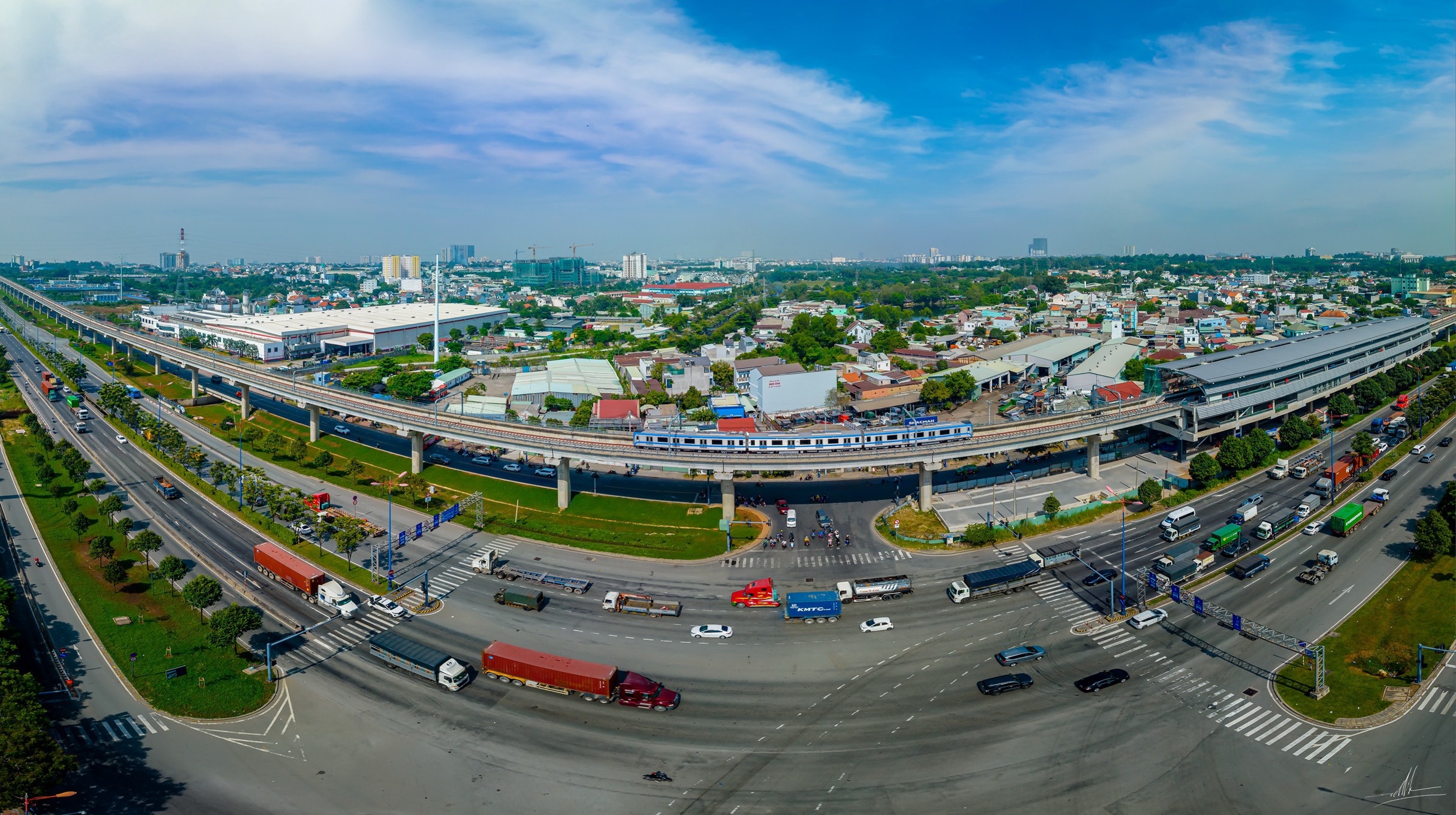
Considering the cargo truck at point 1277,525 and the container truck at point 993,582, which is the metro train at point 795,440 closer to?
the container truck at point 993,582

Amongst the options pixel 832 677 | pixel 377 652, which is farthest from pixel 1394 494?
pixel 377 652

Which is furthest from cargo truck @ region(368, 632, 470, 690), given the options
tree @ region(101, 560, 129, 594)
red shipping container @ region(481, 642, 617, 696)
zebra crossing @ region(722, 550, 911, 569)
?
zebra crossing @ region(722, 550, 911, 569)

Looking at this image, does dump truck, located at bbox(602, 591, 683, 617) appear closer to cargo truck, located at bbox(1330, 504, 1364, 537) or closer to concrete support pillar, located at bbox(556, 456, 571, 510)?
concrete support pillar, located at bbox(556, 456, 571, 510)

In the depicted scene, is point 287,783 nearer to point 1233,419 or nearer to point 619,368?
point 1233,419

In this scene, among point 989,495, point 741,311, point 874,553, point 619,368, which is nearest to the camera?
point 874,553

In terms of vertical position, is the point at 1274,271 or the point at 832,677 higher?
the point at 1274,271

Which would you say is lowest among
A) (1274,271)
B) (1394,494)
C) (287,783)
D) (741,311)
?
(287,783)
